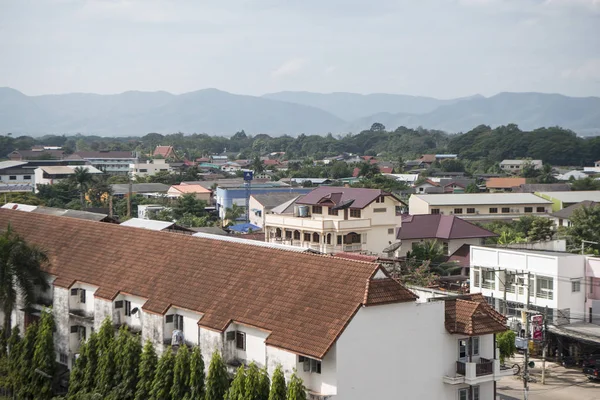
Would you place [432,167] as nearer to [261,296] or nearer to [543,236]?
[543,236]

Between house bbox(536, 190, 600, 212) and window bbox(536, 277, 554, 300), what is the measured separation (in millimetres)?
37807

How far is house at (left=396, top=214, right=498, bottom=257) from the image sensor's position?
49.7 m

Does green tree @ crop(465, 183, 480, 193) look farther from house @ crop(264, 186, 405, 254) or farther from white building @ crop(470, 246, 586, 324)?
white building @ crop(470, 246, 586, 324)

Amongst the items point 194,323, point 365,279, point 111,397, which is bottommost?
point 111,397

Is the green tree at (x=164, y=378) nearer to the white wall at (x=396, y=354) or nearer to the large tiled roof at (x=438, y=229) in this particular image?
the white wall at (x=396, y=354)

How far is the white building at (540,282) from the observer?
1273 inches

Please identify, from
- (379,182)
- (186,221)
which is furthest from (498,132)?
(186,221)

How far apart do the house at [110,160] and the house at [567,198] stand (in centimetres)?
7761

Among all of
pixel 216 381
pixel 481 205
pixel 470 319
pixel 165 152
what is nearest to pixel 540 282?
pixel 470 319

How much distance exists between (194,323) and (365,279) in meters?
5.40

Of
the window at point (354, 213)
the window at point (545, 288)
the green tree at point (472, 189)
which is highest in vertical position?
the window at point (354, 213)

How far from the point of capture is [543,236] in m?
47.6

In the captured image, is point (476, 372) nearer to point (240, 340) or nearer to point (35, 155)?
point (240, 340)

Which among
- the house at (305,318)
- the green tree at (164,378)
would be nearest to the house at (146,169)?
the house at (305,318)
